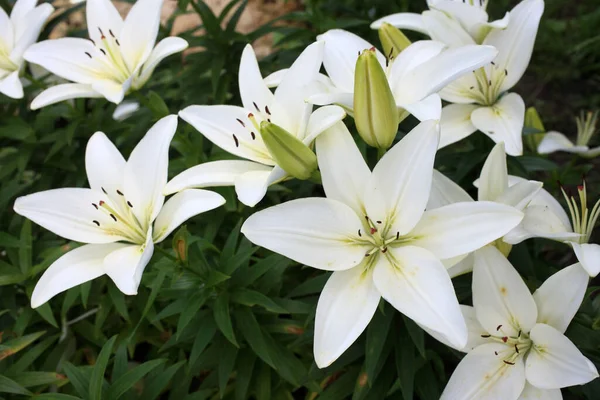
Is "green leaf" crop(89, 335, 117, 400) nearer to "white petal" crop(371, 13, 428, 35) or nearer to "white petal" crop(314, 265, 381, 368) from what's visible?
"white petal" crop(314, 265, 381, 368)

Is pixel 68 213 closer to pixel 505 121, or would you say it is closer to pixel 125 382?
pixel 125 382

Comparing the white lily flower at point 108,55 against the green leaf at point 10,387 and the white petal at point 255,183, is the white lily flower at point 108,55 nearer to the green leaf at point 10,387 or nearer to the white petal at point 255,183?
the white petal at point 255,183

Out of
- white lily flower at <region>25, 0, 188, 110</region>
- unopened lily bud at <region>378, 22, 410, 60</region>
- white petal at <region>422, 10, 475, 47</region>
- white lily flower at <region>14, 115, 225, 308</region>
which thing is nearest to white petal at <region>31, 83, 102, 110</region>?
white lily flower at <region>25, 0, 188, 110</region>

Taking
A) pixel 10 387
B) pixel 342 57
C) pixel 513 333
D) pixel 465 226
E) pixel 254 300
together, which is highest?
pixel 342 57

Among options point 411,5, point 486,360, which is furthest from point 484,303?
point 411,5

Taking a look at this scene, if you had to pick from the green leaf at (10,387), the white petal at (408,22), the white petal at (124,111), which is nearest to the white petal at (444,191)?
the white petal at (408,22)

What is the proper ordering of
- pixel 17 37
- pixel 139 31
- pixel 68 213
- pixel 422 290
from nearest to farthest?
1. pixel 422 290
2. pixel 68 213
3. pixel 139 31
4. pixel 17 37

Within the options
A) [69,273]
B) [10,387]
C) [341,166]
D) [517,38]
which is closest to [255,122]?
[341,166]

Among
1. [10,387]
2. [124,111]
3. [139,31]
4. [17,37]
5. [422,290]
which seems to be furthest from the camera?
[124,111]

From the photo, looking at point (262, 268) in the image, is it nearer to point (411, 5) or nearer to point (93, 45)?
point (93, 45)
